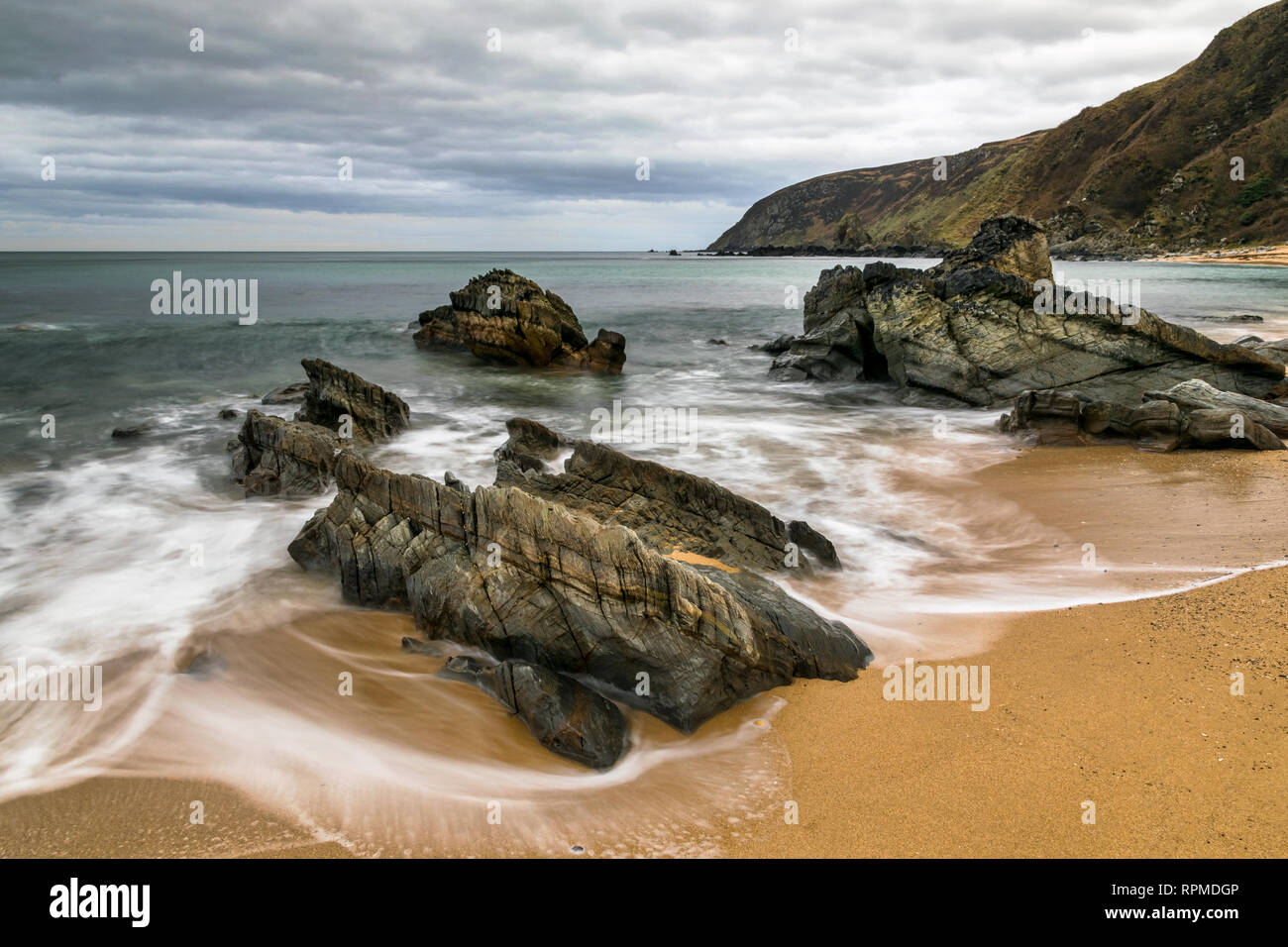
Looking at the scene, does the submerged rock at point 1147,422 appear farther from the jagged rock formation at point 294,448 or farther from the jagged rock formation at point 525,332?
the jagged rock formation at point 525,332

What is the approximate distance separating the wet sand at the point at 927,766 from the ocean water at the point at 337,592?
0.05m

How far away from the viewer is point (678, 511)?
912 centimetres

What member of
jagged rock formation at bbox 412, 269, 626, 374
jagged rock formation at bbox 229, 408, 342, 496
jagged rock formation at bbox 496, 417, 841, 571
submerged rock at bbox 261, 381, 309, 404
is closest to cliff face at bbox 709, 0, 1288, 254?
jagged rock formation at bbox 412, 269, 626, 374

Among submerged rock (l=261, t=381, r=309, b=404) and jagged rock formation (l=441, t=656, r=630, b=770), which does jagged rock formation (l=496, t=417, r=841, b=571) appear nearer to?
jagged rock formation (l=441, t=656, r=630, b=770)

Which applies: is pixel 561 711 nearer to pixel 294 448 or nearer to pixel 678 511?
pixel 678 511

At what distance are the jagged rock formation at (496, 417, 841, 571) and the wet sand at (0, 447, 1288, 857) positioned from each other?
7.05 feet

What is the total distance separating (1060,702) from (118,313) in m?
55.3

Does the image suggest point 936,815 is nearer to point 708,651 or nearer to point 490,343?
point 708,651

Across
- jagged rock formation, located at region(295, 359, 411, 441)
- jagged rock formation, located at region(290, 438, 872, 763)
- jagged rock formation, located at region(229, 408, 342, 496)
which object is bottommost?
jagged rock formation, located at region(290, 438, 872, 763)

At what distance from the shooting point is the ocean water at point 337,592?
5285mm

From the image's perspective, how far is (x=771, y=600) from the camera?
6.99m

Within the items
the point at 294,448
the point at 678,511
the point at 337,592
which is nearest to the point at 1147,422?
the point at 678,511

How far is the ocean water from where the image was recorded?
5.29 metres

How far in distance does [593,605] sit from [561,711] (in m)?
1.02
